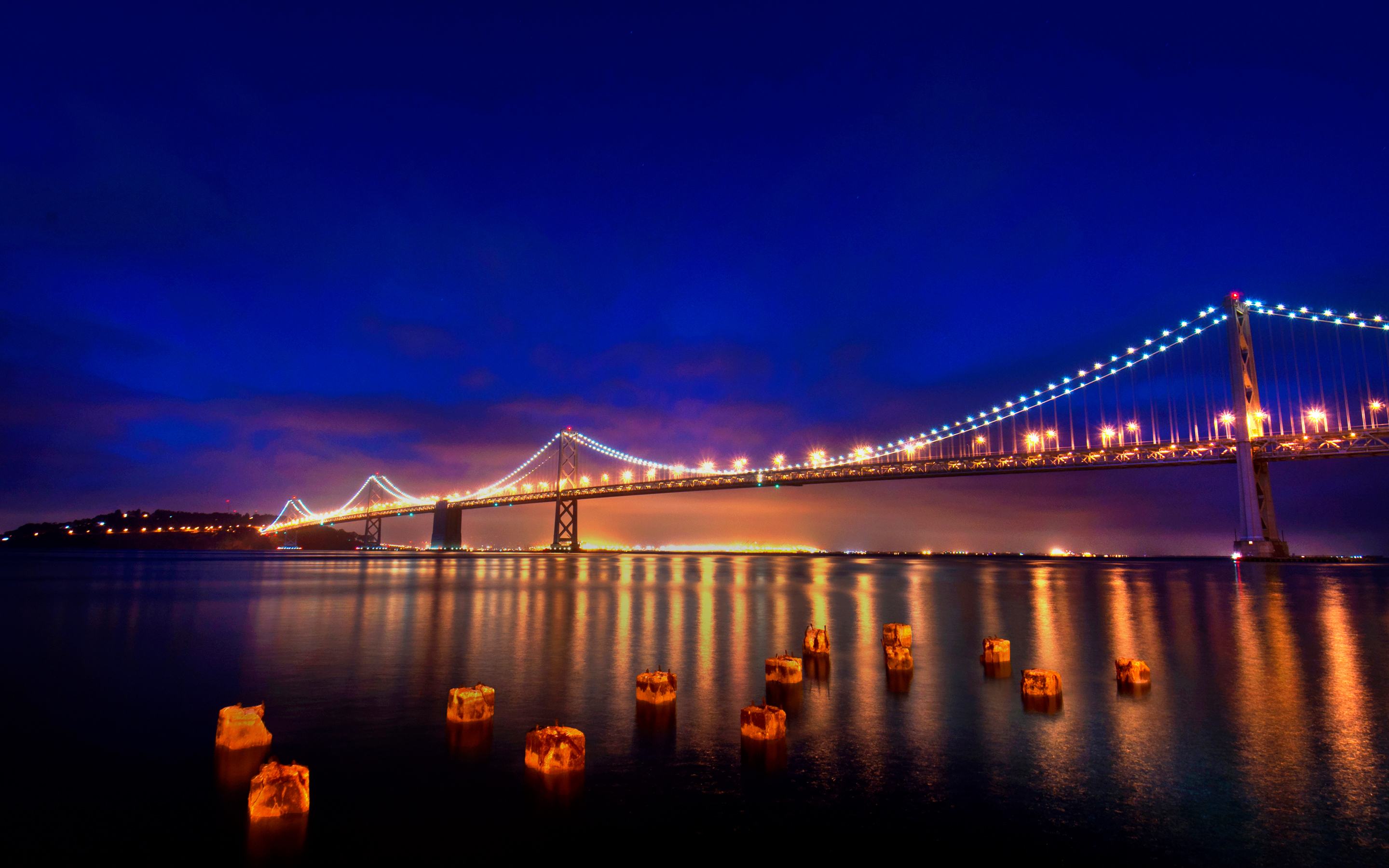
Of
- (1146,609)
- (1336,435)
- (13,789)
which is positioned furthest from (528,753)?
(1336,435)

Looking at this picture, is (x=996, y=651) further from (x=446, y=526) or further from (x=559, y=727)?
(x=446, y=526)

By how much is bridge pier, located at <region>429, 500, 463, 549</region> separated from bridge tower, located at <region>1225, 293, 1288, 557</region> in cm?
7142

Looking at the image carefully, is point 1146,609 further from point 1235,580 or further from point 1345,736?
point 1235,580

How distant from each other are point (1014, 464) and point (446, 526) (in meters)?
61.0

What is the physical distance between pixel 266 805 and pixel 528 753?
190cm

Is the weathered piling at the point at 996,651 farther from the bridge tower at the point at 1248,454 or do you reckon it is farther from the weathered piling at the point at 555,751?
the bridge tower at the point at 1248,454

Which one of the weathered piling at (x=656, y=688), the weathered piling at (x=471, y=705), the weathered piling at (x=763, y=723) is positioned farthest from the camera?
the weathered piling at (x=656, y=688)

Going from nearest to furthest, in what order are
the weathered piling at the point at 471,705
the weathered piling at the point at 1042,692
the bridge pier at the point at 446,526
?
the weathered piling at the point at 471,705 → the weathered piling at the point at 1042,692 → the bridge pier at the point at 446,526

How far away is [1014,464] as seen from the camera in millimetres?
55188

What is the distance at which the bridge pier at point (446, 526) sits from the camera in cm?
7962

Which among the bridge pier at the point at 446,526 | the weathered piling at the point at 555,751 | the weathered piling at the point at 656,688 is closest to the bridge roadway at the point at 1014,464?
the bridge pier at the point at 446,526

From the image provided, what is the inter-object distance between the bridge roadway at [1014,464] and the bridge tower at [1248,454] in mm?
998

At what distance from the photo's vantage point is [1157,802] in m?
5.37

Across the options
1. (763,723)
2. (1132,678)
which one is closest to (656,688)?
(763,723)
